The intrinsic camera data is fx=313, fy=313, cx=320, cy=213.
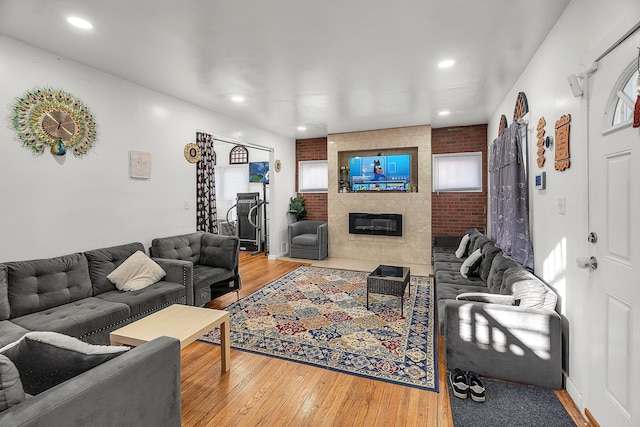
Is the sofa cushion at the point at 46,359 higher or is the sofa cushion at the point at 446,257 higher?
the sofa cushion at the point at 46,359

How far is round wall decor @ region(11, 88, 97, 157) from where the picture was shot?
2766 mm

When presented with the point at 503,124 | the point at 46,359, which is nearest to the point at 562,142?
the point at 503,124

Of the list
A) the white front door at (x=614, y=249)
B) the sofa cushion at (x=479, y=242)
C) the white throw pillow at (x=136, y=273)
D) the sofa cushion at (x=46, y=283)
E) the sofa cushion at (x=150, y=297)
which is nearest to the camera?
the white front door at (x=614, y=249)

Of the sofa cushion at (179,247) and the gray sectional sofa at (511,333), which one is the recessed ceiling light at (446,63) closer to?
the gray sectional sofa at (511,333)

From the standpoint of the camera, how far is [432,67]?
3.35m

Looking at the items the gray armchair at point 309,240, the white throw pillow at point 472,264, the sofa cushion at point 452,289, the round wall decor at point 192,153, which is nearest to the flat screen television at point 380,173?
the gray armchair at point 309,240

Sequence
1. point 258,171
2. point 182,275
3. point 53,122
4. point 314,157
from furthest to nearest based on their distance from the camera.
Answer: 1. point 258,171
2. point 314,157
3. point 182,275
4. point 53,122

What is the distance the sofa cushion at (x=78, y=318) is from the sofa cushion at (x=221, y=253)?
4.67ft

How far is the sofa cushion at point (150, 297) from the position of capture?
9.36 feet

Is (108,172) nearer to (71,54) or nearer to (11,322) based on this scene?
(71,54)

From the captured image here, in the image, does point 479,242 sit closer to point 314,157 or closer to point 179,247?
point 179,247

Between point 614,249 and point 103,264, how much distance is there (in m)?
4.08

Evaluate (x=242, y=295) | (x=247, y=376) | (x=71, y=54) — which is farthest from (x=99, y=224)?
(x=247, y=376)

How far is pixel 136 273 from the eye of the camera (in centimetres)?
328
